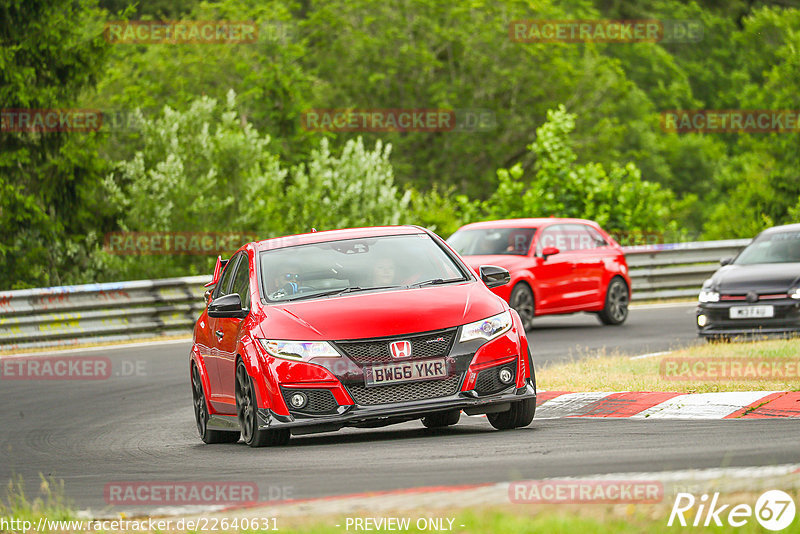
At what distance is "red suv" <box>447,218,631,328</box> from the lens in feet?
68.0

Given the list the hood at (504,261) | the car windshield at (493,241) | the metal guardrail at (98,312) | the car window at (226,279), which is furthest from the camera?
the metal guardrail at (98,312)

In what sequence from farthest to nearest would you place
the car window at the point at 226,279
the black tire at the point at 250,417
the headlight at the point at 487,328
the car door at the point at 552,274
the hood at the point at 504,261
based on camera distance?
the car door at the point at 552,274 < the hood at the point at 504,261 < the car window at the point at 226,279 < the black tire at the point at 250,417 < the headlight at the point at 487,328

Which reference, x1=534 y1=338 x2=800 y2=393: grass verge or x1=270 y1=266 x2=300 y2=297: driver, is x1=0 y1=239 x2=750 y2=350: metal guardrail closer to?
x1=534 y1=338 x2=800 y2=393: grass verge

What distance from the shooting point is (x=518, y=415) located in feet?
32.1

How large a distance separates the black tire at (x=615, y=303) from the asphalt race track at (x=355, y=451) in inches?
379

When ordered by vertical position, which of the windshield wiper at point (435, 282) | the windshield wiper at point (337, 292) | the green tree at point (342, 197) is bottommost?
the green tree at point (342, 197)

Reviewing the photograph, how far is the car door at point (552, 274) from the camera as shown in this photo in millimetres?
21000

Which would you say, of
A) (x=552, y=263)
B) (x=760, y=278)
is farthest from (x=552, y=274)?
(x=760, y=278)

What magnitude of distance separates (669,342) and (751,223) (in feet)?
72.5

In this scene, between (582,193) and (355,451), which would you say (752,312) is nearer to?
(355,451)

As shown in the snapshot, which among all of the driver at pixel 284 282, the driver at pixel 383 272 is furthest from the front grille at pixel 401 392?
the driver at pixel 284 282

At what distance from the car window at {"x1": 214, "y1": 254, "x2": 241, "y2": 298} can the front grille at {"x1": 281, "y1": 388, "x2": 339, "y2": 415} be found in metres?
2.35

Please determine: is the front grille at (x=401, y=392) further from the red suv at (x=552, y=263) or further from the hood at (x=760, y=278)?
the red suv at (x=552, y=263)

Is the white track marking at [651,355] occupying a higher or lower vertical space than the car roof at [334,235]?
lower
